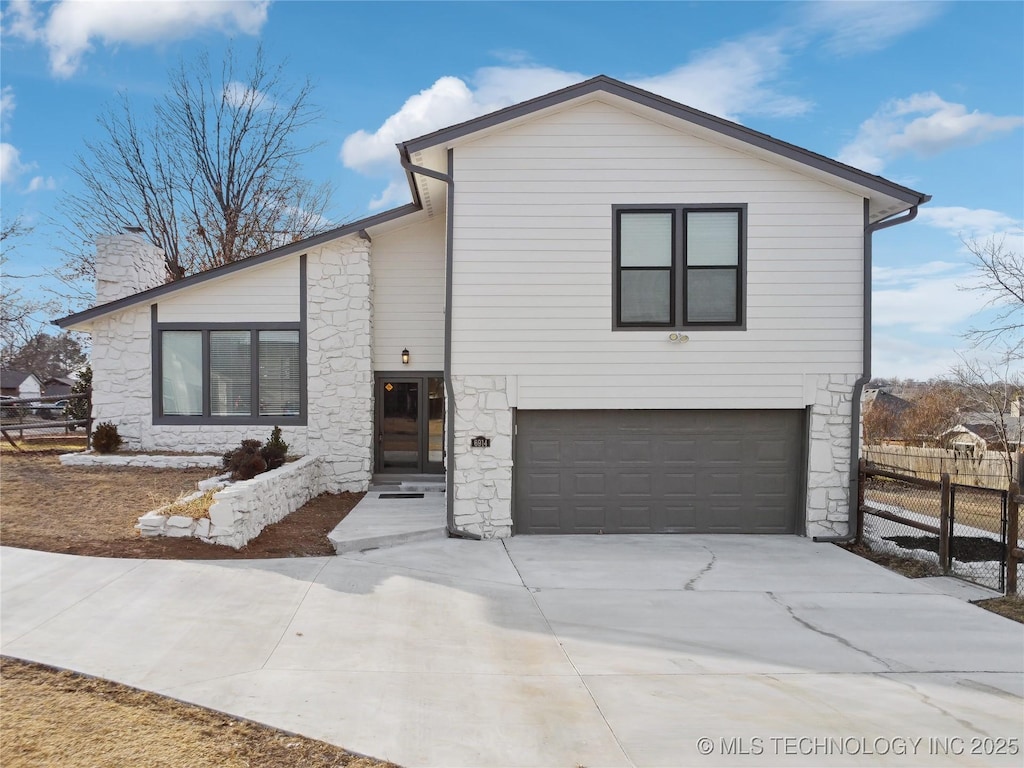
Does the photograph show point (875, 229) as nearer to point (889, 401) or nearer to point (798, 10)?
point (798, 10)

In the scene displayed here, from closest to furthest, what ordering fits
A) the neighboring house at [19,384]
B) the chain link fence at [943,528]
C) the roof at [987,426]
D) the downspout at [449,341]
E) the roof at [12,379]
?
the chain link fence at [943,528]
the downspout at [449,341]
the roof at [987,426]
the roof at [12,379]
the neighboring house at [19,384]

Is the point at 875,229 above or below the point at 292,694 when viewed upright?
above

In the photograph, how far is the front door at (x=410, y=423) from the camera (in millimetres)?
12477

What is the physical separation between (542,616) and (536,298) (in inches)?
179

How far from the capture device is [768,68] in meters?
12.0

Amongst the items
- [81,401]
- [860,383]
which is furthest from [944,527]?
[81,401]

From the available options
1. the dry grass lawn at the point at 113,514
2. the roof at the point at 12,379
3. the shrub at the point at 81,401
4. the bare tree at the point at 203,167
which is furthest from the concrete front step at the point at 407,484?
the roof at the point at 12,379

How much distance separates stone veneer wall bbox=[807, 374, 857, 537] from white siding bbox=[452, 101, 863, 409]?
0.97ft

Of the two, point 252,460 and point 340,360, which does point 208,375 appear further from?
point 252,460

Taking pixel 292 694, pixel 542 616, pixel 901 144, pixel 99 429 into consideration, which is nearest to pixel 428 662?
pixel 292 694

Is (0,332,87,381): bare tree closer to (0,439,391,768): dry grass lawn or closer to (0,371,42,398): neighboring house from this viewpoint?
(0,439,391,768): dry grass lawn

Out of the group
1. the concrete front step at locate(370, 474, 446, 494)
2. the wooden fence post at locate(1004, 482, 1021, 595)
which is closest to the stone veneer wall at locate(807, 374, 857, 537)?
the wooden fence post at locate(1004, 482, 1021, 595)

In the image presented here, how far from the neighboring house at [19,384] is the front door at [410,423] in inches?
1893

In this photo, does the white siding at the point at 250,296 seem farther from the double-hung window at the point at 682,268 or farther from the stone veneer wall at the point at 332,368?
the double-hung window at the point at 682,268
